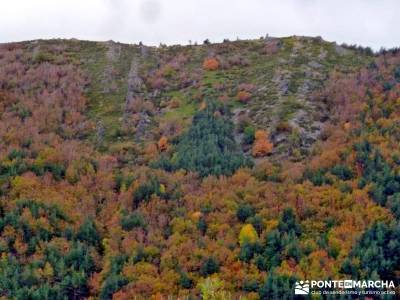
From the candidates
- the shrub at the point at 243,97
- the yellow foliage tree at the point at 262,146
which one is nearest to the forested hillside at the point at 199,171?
the yellow foliage tree at the point at 262,146

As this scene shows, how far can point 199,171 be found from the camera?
46250mm

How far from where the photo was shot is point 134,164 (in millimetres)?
49000

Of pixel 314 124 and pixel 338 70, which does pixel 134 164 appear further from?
pixel 338 70

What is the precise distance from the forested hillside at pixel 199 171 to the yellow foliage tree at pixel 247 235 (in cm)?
8

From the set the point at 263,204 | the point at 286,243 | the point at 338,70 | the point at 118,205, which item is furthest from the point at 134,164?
the point at 338,70

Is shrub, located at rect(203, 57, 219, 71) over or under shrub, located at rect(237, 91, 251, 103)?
over

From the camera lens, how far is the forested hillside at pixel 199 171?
36.8 metres

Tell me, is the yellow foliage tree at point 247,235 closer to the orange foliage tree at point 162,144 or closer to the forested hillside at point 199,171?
the forested hillside at point 199,171

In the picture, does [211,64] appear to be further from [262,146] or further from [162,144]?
[262,146]

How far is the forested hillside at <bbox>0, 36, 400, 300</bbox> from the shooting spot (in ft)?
121

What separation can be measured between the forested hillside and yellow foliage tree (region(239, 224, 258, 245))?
8 centimetres

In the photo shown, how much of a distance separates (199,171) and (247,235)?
8417mm

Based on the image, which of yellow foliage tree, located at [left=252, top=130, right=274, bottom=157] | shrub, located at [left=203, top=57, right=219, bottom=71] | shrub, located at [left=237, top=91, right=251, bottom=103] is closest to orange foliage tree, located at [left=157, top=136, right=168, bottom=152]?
yellow foliage tree, located at [left=252, top=130, right=274, bottom=157]

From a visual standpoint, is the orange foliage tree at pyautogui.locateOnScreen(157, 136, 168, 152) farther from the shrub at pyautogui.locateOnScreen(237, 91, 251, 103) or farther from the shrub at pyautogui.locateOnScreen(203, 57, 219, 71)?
the shrub at pyautogui.locateOnScreen(203, 57, 219, 71)
